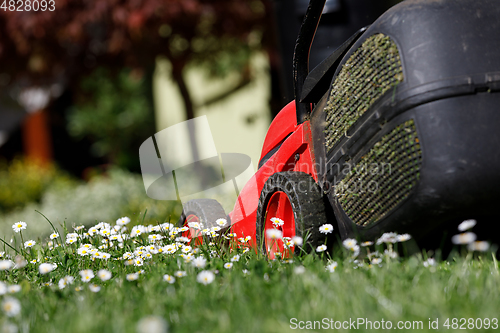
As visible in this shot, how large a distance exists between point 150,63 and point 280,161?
15.6ft

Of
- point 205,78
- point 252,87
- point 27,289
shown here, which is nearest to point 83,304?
point 27,289

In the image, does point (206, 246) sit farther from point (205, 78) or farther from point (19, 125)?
point (19, 125)

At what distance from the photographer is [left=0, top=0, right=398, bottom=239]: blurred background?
14.1 ft

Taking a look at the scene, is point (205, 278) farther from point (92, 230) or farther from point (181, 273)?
point (92, 230)

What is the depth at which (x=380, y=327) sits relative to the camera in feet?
3.36

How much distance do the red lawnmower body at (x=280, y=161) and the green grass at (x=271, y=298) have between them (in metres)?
0.50

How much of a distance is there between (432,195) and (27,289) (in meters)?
1.37

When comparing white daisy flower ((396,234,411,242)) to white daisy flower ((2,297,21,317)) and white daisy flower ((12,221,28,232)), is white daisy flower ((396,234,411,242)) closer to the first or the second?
white daisy flower ((2,297,21,317))

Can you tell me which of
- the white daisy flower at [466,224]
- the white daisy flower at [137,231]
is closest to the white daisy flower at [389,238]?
the white daisy flower at [466,224]

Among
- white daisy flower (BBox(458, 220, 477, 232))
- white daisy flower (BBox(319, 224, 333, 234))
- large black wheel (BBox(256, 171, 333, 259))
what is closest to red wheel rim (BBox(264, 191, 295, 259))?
large black wheel (BBox(256, 171, 333, 259))

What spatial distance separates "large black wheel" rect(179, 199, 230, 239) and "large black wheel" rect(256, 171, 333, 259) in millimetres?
430

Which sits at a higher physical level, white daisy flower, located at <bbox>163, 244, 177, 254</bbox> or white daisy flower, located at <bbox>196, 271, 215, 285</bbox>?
white daisy flower, located at <bbox>196, 271, 215, 285</bbox>

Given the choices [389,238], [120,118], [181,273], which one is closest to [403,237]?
[389,238]

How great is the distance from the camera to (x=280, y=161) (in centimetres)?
217
